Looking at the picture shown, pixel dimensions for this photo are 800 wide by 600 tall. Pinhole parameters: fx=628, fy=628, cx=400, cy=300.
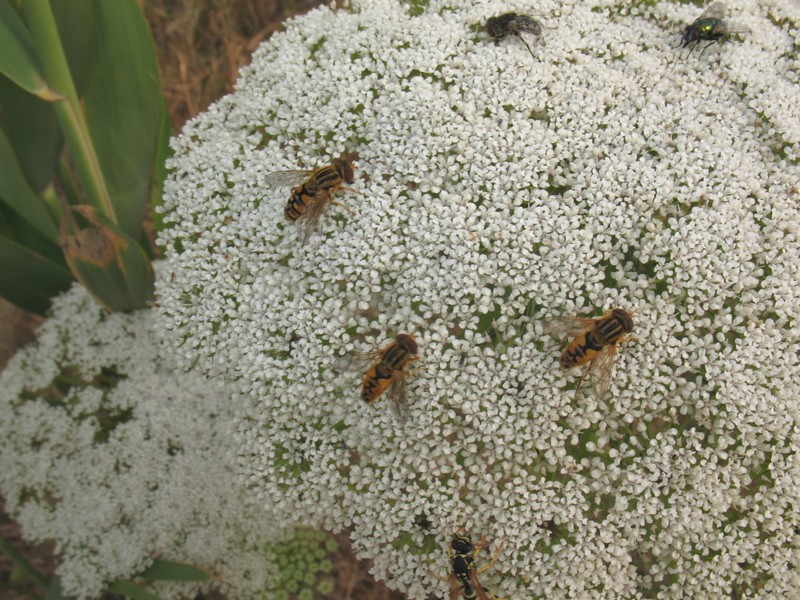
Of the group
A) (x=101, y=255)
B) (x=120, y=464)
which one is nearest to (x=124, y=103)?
(x=101, y=255)

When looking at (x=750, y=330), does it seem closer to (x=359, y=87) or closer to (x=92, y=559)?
(x=359, y=87)

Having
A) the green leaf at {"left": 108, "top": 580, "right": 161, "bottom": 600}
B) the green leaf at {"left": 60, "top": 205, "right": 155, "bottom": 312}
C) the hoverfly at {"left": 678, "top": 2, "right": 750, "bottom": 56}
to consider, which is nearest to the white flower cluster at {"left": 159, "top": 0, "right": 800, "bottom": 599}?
the hoverfly at {"left": 678, "top": 2, "right": 750, "bottom": 56}

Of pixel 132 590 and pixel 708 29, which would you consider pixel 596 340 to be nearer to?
pixel 708 29

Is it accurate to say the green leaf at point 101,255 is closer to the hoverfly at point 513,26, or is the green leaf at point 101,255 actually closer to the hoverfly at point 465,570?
the hoverfly at point 465,570

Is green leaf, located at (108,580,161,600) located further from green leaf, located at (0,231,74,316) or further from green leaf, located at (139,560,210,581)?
green leaf, located at (0,231,74,316)

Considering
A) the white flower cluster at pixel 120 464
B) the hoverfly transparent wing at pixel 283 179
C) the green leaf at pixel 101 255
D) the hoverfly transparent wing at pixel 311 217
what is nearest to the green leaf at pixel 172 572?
the white flower cluster at pixel 120 464

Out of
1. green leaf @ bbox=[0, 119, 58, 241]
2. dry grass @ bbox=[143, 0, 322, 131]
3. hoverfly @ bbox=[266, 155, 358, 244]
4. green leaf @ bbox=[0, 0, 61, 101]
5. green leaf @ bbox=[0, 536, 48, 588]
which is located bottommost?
green leaf @ bbox=[0, 536, 48, 588]
